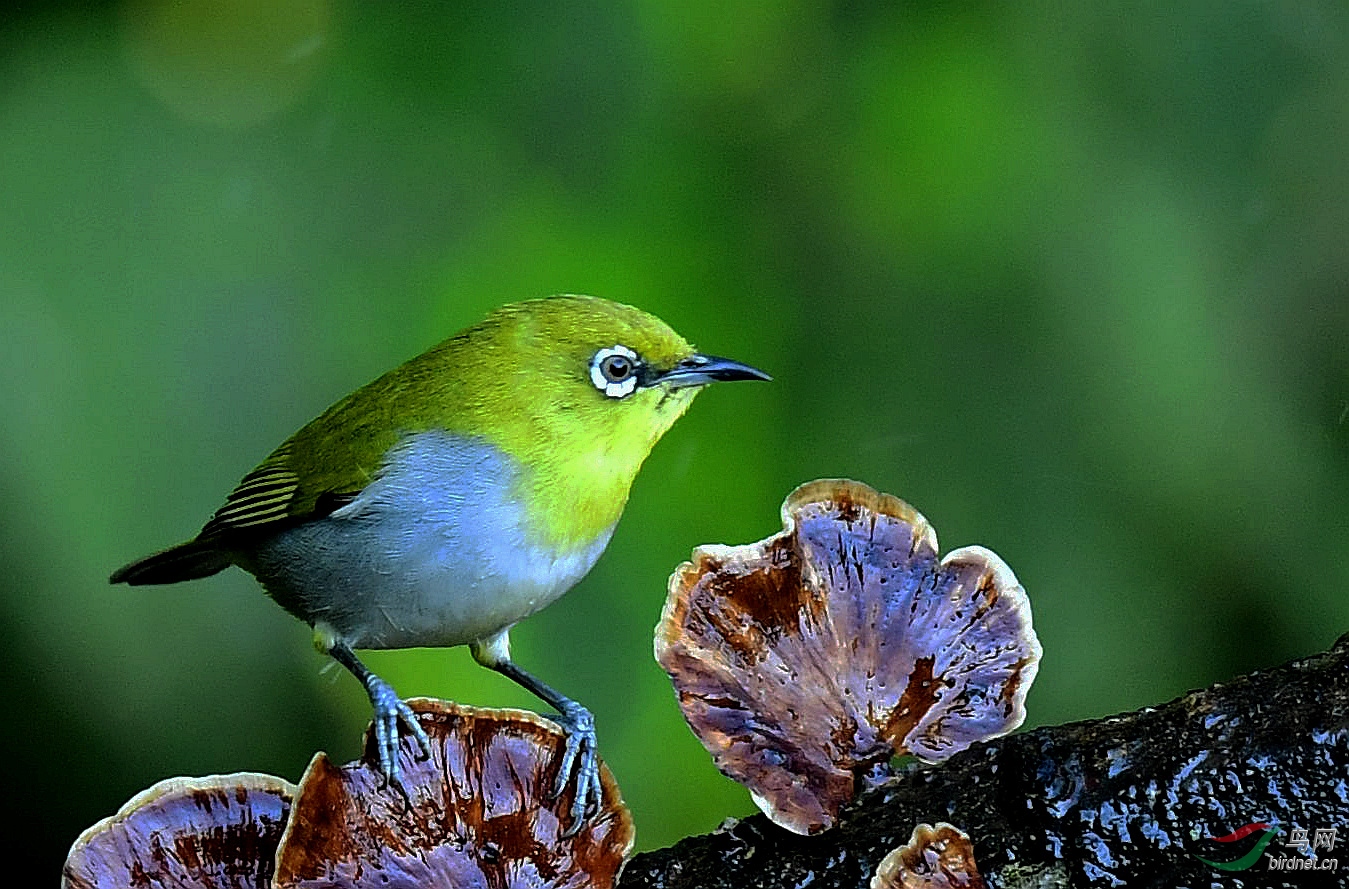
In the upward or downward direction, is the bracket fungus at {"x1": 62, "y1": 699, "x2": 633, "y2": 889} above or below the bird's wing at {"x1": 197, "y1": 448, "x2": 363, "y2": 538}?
below

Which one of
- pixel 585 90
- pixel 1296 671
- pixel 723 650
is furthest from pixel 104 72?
pixel 1296 671

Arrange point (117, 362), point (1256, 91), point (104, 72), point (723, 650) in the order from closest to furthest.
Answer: point (723, 650) → point (117, 362) → point (104, 72) → point (1256, 91)

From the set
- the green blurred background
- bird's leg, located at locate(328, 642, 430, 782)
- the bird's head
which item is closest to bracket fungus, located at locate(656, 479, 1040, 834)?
bird's leg, located at locate(328, 642, 430, 782)

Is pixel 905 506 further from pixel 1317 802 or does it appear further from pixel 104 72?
pixel 104 72

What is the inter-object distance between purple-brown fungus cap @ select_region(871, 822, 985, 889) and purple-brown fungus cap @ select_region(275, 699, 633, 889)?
0.14m

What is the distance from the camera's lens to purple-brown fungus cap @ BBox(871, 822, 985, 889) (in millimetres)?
837

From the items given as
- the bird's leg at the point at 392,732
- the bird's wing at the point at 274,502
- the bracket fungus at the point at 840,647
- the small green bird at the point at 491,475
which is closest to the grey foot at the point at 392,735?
the bird's leg at the point at 392,732

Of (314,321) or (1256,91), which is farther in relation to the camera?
(1256,91)

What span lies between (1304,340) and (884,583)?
4.45 feet

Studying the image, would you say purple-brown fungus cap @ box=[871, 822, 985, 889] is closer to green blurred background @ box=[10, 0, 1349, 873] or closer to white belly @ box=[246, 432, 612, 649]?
white belly @ box=[246, 432, 612, 649]

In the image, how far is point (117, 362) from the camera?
1938mm

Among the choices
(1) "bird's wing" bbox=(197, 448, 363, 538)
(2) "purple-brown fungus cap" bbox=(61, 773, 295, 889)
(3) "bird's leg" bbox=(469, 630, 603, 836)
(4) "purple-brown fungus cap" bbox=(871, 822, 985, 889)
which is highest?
(1) "bird's wing" bbox=(197, 448, 363, 538)

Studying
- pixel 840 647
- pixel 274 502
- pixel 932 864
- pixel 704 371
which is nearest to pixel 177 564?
pixel 274 502

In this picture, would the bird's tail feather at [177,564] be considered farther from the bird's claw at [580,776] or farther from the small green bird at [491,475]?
the bird's claw at [580,776]
